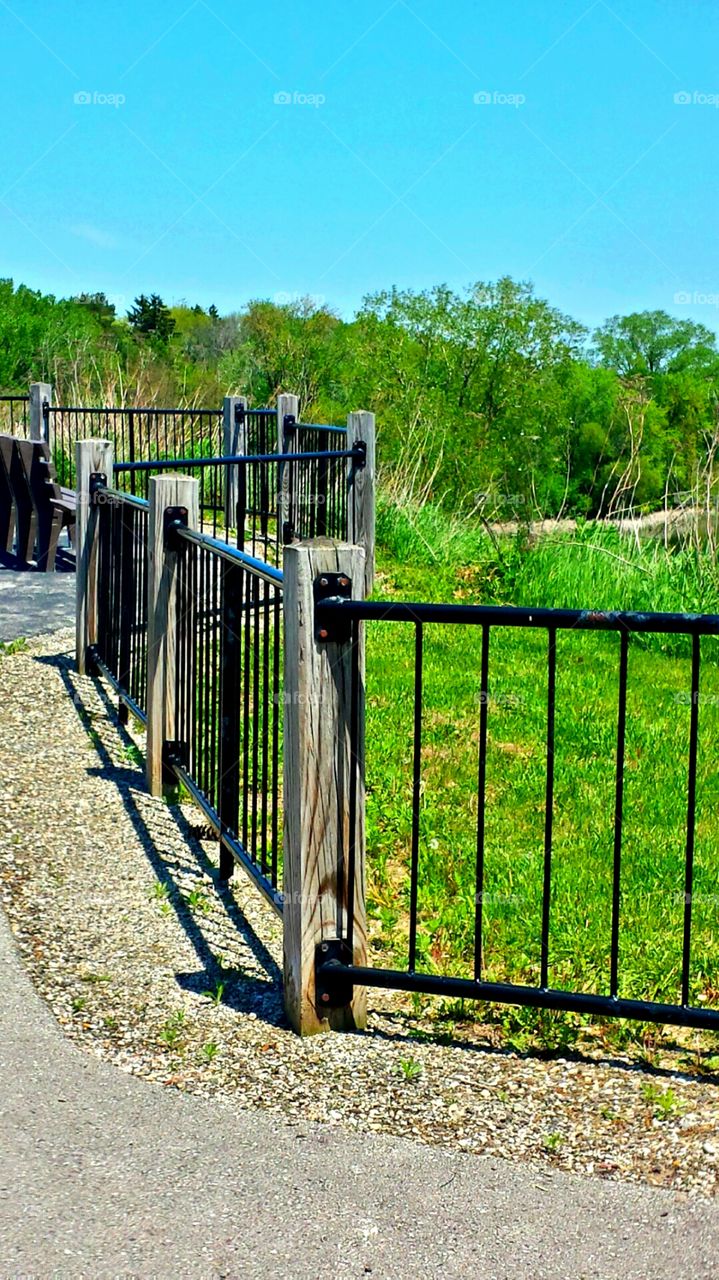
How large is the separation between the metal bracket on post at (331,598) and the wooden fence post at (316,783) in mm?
16

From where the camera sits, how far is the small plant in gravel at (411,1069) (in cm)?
387

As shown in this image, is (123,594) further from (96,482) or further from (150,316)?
(150,316)

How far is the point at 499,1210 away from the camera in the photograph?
3164 mm

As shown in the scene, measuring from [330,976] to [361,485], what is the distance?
32.8 feet

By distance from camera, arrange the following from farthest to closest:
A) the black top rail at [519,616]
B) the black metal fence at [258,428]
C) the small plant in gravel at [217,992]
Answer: the black metal fence at [258,428] → the small plant in gravel at [217,992] → the black top rail at [519,616]

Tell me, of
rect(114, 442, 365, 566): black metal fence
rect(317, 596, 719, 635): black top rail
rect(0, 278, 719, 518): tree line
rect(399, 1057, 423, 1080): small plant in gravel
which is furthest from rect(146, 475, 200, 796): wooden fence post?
rect(0, 278, 719, 518): tree line

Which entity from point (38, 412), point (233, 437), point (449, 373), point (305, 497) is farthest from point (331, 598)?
point (449, 373)

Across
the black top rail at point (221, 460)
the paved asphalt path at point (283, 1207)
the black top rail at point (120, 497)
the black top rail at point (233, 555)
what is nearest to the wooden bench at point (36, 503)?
the black top rail at point (221, 460)

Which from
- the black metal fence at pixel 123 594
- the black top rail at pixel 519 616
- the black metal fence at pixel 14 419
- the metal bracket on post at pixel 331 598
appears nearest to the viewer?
the black top rail at pixel 519 616

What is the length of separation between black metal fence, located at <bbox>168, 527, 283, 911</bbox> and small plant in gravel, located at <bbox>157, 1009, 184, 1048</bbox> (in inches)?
18.8

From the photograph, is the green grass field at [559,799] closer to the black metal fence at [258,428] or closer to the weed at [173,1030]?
the weed at [173,1030]

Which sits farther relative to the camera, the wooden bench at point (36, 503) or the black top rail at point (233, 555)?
the wooden bench at point (36, 503)

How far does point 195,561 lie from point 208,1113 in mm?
2978

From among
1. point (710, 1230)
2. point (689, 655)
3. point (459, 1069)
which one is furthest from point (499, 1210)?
point (689, 655)
